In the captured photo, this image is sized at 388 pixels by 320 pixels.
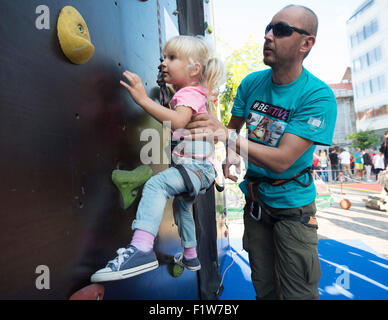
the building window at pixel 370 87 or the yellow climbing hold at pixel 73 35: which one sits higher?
the building window at pixel 370 87

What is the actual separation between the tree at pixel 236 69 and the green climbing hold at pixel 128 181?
680cm

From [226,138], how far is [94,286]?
86cm

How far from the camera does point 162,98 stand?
58.1 inches

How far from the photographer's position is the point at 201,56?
59.1 inches

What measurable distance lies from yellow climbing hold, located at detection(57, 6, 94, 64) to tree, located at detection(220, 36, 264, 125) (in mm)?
7047

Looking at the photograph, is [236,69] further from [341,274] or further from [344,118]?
[344,118]

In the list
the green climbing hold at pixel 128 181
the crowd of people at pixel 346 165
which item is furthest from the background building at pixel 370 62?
the green climbing hold at pixel 128 181

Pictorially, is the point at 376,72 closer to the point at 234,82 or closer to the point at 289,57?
the point at 234,82

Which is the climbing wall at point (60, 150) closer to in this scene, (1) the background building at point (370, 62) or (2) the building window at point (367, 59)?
(1) the background building at point (370, 62)

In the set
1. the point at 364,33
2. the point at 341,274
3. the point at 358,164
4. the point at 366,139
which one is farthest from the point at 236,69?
the point at 364,33

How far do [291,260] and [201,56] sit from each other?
1.24 m

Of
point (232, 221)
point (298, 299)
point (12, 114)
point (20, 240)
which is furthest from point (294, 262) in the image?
point (232, 221)

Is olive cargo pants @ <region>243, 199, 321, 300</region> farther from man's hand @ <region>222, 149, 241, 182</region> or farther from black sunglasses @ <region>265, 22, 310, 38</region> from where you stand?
black sunglasses @ <region>265, 22, 310, 38</region>

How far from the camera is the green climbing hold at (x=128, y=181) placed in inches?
50.6
